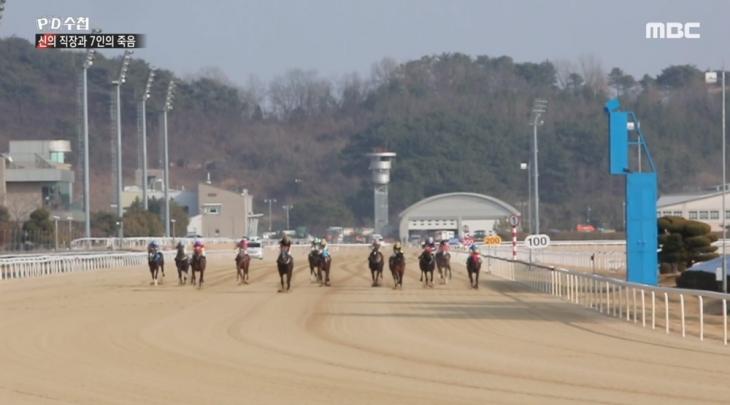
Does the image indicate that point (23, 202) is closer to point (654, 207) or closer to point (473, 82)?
point (654, 207)

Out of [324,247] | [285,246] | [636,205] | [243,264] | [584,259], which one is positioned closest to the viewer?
[636,205]

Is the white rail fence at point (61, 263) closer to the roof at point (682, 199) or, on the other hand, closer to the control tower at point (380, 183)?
the roof at point (682, 199)

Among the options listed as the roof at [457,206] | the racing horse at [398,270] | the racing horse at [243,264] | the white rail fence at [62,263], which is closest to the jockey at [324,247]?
the racing horse at [243,264]

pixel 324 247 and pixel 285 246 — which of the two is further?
pixel 324 247

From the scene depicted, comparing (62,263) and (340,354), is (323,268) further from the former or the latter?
(340,354)

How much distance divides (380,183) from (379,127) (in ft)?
49.8

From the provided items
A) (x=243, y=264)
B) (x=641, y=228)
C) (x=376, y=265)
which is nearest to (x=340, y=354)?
(x=641, y=228)

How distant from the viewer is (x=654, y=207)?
3120 centimetres

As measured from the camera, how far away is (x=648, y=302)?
2275 centimetres

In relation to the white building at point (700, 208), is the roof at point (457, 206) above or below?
above

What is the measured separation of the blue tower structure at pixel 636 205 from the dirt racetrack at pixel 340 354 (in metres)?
3.57

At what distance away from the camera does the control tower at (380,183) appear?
11944 centimetres

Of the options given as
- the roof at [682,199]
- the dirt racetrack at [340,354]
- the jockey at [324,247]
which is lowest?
the dirt racetrack at [340,354]

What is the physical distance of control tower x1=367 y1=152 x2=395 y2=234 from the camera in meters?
119
